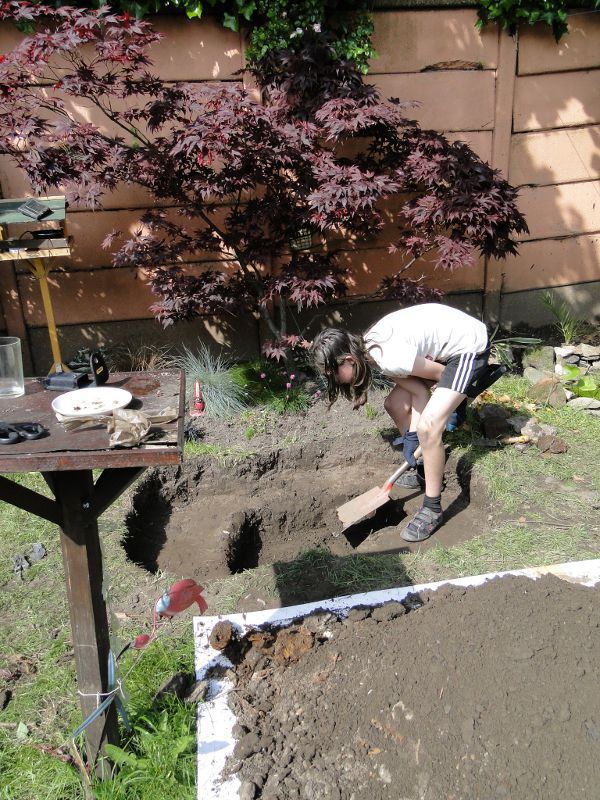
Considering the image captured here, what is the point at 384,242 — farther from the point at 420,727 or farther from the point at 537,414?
the point at 420,727

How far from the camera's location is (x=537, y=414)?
4.95 metres

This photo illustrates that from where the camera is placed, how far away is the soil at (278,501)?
3852mm

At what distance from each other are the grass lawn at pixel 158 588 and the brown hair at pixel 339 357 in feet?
2.95

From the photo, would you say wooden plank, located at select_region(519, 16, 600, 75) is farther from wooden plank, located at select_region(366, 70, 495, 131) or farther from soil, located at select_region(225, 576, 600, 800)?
soil, located at select_region(225, 576, 600, 800)

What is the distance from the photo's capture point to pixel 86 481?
200cm

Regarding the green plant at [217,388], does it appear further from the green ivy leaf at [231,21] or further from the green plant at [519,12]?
the green plant at [519,12]

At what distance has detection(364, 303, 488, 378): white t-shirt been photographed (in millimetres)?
3527

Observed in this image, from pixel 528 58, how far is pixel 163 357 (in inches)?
162

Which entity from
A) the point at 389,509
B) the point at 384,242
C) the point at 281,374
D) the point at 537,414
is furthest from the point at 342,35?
the point at 389,509

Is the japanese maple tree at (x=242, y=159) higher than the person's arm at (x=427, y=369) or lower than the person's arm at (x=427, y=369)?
higher

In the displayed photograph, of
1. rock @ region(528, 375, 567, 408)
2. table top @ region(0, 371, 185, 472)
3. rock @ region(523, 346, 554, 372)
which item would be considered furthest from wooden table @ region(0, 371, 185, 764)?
rock @ region(523, 346, 554, 372)

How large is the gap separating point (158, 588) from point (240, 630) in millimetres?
640

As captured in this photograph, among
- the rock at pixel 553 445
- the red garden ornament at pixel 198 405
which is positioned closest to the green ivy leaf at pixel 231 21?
the red garden ornament at pixel 198 405

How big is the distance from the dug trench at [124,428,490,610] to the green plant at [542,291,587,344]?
2.63 m
